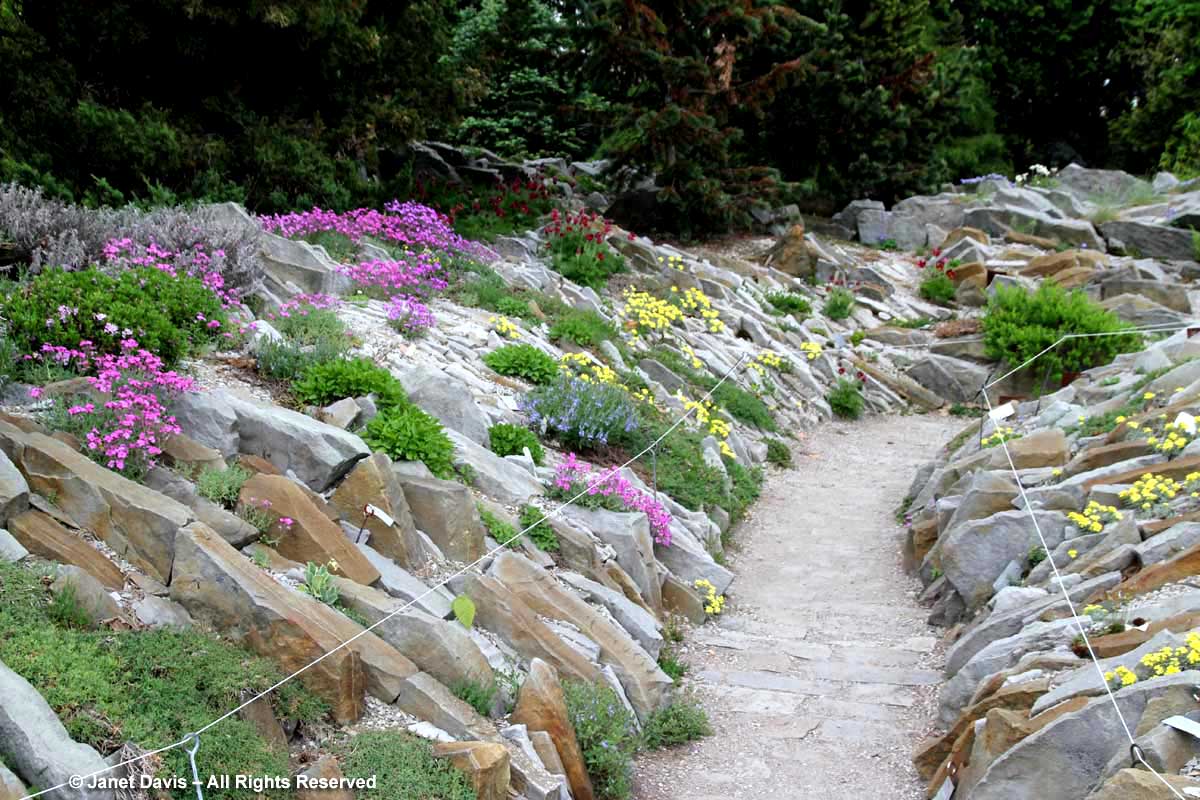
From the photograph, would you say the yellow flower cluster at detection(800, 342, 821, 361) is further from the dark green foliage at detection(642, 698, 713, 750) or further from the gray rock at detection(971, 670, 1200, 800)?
the gray rock at detection(971, 670, 1200, 800)

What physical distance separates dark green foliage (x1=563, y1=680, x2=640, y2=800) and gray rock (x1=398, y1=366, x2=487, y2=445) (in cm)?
272

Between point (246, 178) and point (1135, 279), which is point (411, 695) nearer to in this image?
point (246, 178)

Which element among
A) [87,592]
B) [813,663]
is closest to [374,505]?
[87,592]

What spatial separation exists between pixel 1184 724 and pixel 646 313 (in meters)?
9.54

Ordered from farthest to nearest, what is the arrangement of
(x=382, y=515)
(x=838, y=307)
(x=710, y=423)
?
(x=838, y=307) < (x=710, y=423) < (x=382, y=515)

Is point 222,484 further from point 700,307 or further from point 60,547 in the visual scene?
point 700,307

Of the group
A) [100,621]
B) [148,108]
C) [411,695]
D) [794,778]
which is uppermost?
[148,108]

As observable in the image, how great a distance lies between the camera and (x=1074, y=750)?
498 cm

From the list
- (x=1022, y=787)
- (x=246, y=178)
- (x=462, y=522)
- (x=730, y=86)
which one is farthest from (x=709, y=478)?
(x=730, y=86)

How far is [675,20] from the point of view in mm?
17078

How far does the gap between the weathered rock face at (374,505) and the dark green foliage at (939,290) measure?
45.1 feet

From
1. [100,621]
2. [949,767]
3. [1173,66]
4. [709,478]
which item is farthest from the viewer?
[1173,66]

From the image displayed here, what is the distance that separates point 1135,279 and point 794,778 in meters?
13.0

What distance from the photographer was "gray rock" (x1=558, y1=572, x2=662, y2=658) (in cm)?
743
